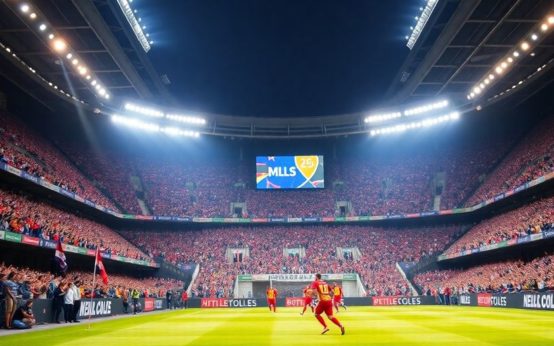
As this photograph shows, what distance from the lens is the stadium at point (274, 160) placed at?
123 feet

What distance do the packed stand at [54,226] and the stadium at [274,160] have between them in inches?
10.9

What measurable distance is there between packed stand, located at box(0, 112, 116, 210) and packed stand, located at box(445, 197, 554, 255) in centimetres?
4120

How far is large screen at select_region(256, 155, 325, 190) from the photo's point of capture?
227ft

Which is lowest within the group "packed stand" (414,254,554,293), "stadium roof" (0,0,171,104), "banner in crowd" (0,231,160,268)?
"packed stand" (414,254,554,293)

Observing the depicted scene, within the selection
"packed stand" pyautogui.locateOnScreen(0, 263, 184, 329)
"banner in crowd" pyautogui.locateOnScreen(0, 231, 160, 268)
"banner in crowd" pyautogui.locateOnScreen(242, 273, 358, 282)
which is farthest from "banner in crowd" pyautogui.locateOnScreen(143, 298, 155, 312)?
"banner in crowd" pyautogui.locateOnScreen(242, 273, 358, 282)

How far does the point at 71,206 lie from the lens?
50.4 metres

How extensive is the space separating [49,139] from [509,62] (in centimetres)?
4895

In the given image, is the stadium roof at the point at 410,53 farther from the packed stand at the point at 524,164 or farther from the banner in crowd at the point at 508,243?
the banner in crowd at the point at 508,243

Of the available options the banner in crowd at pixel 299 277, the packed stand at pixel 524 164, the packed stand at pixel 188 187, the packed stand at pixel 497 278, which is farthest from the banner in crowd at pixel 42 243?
the packed stand at pixel 524 164

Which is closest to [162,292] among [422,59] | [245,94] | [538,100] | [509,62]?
[245,94]

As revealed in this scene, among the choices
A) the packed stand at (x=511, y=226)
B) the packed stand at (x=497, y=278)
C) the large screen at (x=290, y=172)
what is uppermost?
the large screen at (x=290, y=172)

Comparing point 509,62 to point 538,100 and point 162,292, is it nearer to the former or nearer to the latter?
point 538,100

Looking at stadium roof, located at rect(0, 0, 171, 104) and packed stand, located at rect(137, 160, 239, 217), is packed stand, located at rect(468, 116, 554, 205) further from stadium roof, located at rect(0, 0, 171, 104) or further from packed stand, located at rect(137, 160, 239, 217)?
stadium roof, located at rect(0, 0, 171, 104)

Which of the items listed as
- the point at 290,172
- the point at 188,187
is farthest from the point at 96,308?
the point at 290,172
